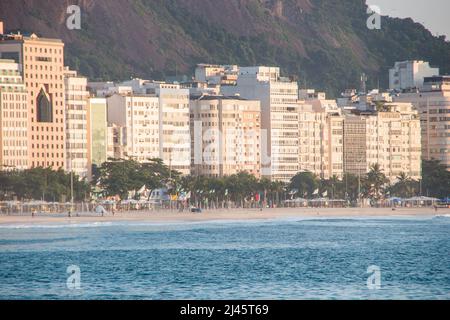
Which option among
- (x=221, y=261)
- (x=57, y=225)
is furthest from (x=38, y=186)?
(x=221, y=261)

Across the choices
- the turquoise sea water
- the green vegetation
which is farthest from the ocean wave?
the green vegetation

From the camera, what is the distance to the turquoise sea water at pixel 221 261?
3772 inches

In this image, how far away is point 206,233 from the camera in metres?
160

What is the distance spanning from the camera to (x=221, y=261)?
118 metres

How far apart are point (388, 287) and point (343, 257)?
80.6 ft

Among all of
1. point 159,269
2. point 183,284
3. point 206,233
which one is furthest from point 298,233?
point 183,284

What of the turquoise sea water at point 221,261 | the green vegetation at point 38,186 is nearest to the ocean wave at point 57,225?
the turquoise sea water at point 221,261

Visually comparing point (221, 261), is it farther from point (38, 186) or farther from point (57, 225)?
point (38, 186)

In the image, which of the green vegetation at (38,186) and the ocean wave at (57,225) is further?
the green vegetation at (38,186)

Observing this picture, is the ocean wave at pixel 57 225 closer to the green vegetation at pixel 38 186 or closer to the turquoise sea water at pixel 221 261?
the turquoise sea water at pixel 221 261

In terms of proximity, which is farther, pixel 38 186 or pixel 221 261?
pixel 38 186

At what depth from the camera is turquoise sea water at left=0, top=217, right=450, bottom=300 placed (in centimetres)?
9581

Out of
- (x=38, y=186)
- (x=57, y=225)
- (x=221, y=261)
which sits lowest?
(x=221, y=261)
